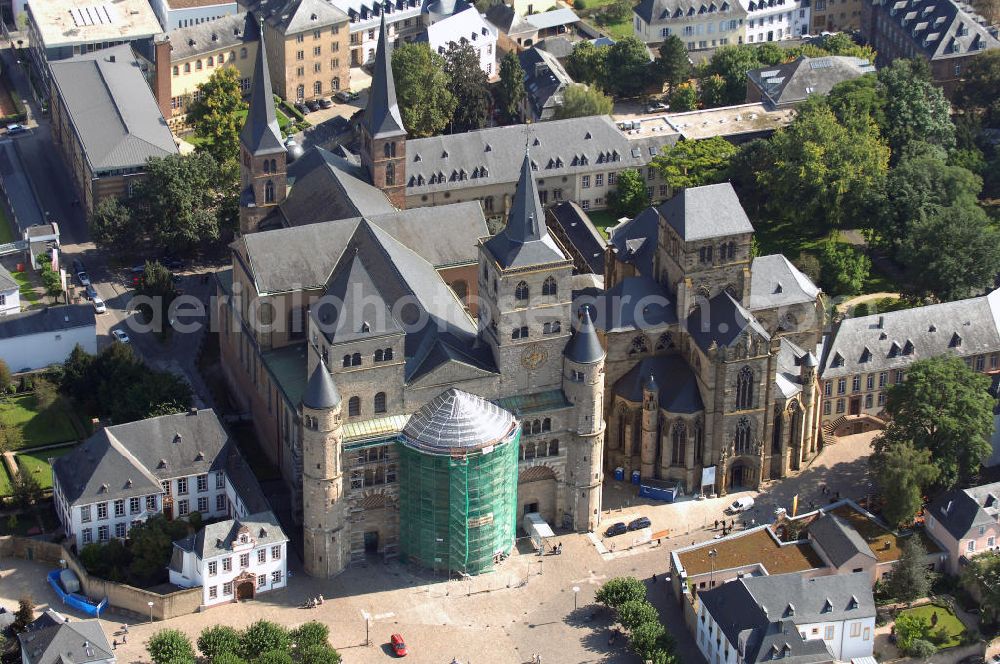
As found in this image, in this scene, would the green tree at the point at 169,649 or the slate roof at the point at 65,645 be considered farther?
the green tree at the point at 169,649

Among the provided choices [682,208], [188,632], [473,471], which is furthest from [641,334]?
[188,632]

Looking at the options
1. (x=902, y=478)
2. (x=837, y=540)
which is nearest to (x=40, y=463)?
(x=837, y=540)

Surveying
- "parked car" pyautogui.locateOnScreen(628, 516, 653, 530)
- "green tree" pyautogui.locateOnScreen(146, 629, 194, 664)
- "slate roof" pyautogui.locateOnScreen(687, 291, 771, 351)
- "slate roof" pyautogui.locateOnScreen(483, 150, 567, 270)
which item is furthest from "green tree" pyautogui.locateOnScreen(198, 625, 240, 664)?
"slate roof" pyautogui.locateOnScreen(687, 291, 771, 351)

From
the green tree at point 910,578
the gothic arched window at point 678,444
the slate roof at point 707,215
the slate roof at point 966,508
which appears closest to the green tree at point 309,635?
the gothic arched window at point 678,444

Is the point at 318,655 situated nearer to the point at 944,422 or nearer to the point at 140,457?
the point at 140,457

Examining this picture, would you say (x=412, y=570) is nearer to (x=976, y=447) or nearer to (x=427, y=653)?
(x=427, y=653)

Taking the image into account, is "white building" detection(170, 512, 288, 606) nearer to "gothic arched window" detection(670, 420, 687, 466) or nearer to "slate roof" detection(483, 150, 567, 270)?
"slate roof" detection(483, 150, 567, 270)

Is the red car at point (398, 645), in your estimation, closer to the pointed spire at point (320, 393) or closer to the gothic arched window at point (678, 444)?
the pointed spire at point (320, 393)
